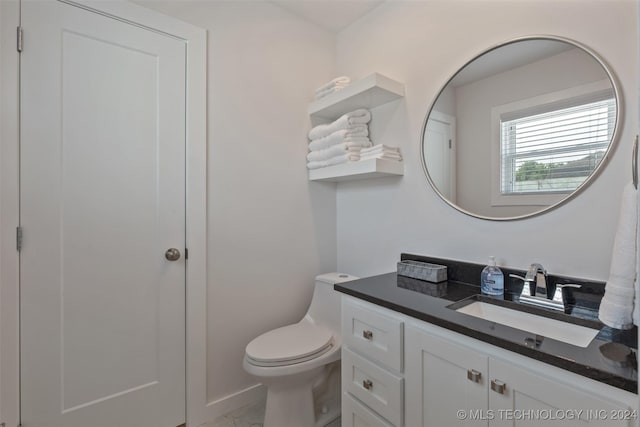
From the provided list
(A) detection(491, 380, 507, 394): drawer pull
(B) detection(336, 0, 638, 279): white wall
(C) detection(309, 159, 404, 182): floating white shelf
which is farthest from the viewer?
(C) detection(309, 159, 404, 182): floating white shelf

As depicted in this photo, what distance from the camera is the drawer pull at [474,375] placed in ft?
2.83

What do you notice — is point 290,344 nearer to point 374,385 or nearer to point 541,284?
point 374,385

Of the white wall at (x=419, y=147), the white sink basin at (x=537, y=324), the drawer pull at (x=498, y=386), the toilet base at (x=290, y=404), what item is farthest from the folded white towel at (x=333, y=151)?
the drawer pull at (x=498, y=386)

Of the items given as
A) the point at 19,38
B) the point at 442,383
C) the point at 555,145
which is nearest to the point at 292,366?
the point at 442,383

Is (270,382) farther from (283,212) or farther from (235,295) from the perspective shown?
(283,212)

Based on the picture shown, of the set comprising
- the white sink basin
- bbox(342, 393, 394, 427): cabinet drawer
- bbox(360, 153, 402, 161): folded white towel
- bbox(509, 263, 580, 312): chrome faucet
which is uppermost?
bbox(360, 153, 402, 161): folded white towel

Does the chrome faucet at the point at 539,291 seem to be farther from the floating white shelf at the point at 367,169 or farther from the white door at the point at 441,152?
the floating white shelf at the point at 367,169

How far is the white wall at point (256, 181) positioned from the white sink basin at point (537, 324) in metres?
1.13

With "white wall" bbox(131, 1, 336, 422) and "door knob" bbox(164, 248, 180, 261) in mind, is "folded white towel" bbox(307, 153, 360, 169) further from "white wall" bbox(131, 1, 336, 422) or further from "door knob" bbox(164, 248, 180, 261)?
"door knob" bbox(164, 248, 180, 261)

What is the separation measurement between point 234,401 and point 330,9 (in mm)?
2446

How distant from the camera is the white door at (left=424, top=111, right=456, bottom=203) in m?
1.52

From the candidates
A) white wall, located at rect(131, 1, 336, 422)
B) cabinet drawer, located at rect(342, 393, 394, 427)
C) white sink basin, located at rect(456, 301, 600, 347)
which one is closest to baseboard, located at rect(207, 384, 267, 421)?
white wall, located at rect(131, 1, 336, 422)

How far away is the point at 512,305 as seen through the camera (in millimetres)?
1123

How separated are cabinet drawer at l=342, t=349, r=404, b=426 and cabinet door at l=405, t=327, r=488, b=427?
4 centimetres
